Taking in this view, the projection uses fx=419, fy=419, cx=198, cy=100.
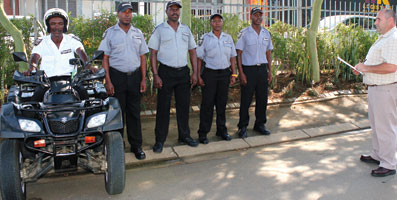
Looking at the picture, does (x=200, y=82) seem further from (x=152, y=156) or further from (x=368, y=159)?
(x=368, y=159)

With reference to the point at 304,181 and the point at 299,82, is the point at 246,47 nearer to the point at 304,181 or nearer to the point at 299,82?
the point at 304,181

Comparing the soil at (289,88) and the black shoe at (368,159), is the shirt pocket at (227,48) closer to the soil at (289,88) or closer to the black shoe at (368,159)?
the soil at (289,88)

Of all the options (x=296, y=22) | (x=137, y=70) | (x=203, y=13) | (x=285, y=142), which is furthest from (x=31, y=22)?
(x=296, y=22)

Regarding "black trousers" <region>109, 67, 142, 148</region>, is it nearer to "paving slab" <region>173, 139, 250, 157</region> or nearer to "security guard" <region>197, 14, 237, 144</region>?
"paving slab" <region>173, 139, 250, 157</region>

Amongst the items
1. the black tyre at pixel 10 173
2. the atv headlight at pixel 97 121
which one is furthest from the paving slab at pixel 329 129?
the black tyre at pixel 10 173

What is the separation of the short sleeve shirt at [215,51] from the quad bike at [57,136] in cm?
213

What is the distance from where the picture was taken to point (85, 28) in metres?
6.94

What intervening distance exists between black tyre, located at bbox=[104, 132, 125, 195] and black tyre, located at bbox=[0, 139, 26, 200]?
0.78 m

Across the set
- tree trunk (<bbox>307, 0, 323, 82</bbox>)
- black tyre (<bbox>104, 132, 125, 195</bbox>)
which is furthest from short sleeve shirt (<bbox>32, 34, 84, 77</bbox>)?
tree trunk (<bbox>307, 0, 323, 82</bbox>)

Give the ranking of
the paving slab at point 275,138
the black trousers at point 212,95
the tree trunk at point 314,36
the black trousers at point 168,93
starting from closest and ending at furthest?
the black trousers at point 168,93
the black trousers at point 212,95
the paving slab at point 275,138
the tree trunk at point 314,36

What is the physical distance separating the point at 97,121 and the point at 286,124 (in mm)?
3954

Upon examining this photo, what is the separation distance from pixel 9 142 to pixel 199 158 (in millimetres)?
2515

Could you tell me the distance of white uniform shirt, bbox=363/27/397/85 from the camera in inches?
180

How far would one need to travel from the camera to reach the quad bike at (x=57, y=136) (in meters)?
3.71
